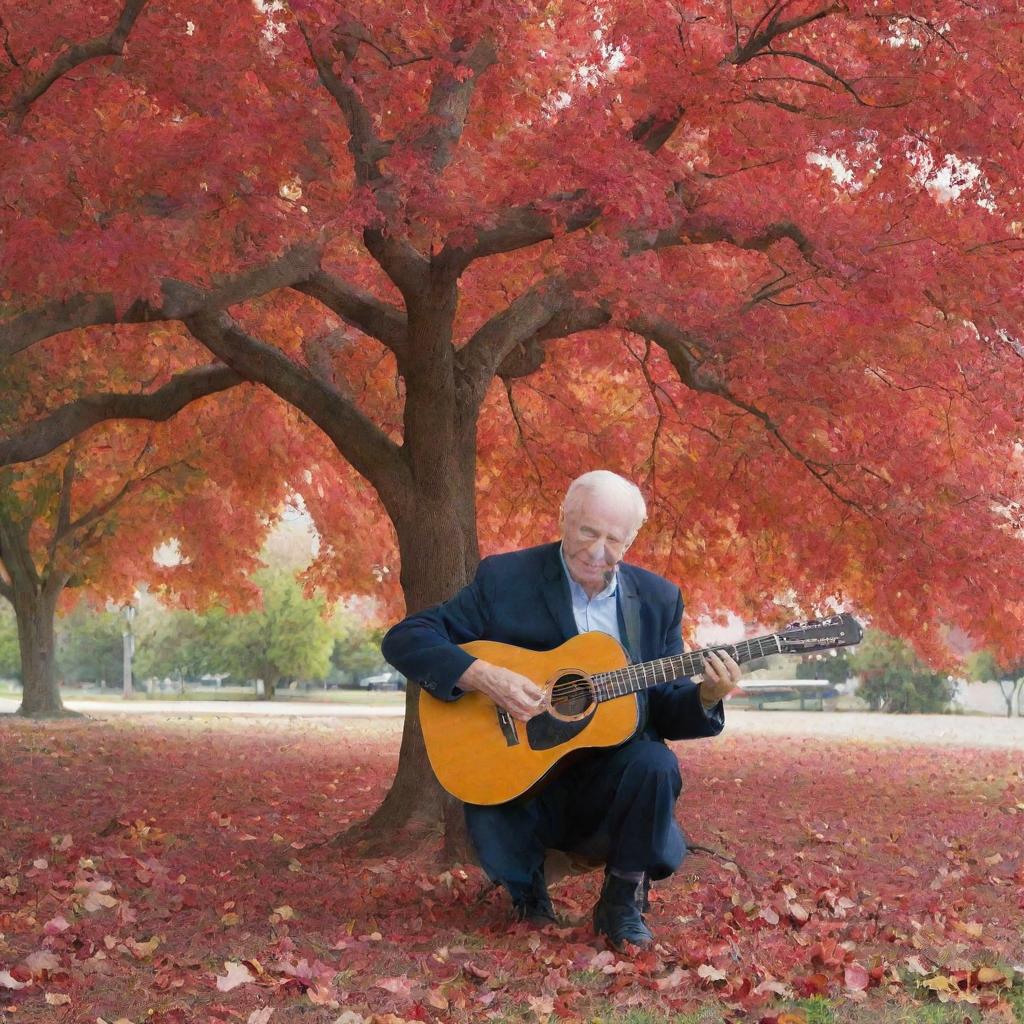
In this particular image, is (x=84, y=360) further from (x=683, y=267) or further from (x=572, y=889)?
(x=572, y=889)

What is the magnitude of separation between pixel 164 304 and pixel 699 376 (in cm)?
394

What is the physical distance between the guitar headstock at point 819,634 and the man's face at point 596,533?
2.16ft

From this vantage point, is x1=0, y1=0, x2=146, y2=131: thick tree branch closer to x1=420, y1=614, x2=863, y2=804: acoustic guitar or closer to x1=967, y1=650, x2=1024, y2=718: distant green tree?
x1=420, y1=614, x2=863, y2=804: acoustic guitar

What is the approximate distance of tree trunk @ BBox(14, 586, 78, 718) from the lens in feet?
72.1

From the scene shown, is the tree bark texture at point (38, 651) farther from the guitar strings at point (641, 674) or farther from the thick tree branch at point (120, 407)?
the guitar strings at point (641, 674)

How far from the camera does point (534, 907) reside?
17.7 feet

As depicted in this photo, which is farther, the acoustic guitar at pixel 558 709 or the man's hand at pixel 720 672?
the acoustic guitar at pixel 558 709

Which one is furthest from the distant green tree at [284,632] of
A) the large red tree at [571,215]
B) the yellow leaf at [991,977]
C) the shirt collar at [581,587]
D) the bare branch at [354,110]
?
the yellow leaf at [991,977]

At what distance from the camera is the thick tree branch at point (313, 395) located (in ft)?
29.2

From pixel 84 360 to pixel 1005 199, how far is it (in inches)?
367

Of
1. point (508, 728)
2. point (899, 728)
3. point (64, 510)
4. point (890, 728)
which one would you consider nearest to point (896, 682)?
point (899, 728)

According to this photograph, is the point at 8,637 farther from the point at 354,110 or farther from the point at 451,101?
the point at 354,110

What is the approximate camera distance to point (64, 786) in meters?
11.4

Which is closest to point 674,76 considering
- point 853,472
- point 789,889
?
point 853,472
